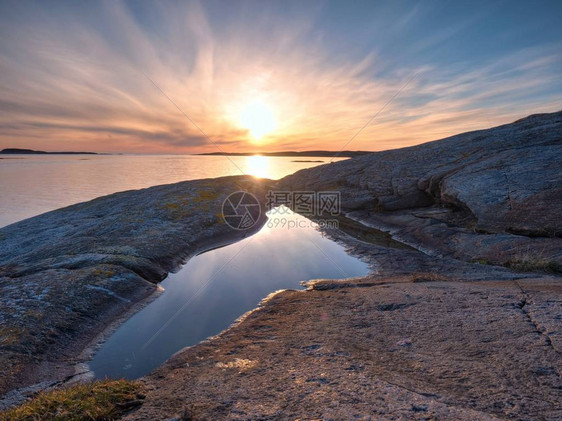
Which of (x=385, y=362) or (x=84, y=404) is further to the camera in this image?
(x=385, y=362)

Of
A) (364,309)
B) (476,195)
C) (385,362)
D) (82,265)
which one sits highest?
(476,195)

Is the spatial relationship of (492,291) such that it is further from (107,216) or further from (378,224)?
(107,216)

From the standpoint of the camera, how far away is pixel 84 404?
5277mm

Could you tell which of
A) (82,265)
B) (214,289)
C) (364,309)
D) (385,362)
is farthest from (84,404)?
(82,265)

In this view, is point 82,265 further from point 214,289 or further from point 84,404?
point 84,404

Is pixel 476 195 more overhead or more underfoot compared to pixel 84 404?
more overhead

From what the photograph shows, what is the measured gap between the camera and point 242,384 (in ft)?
20.1

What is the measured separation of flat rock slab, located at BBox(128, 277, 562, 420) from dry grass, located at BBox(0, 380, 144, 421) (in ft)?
1.26

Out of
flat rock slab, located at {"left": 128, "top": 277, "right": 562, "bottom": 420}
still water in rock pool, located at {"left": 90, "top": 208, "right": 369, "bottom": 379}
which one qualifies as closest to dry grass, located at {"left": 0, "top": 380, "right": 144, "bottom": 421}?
flat rock slab, located at {"left": 128, "top": 277, "right": 562, "bottom": 420}

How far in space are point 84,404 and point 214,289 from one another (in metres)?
8.19

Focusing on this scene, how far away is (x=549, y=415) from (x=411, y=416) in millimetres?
1865

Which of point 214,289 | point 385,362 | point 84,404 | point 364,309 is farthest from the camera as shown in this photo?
point 214,289

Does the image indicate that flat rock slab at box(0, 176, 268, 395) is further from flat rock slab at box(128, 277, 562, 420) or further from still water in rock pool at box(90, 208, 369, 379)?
flat rock slab at box(128, 277, 562, 420)

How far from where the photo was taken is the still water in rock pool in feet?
29.0
